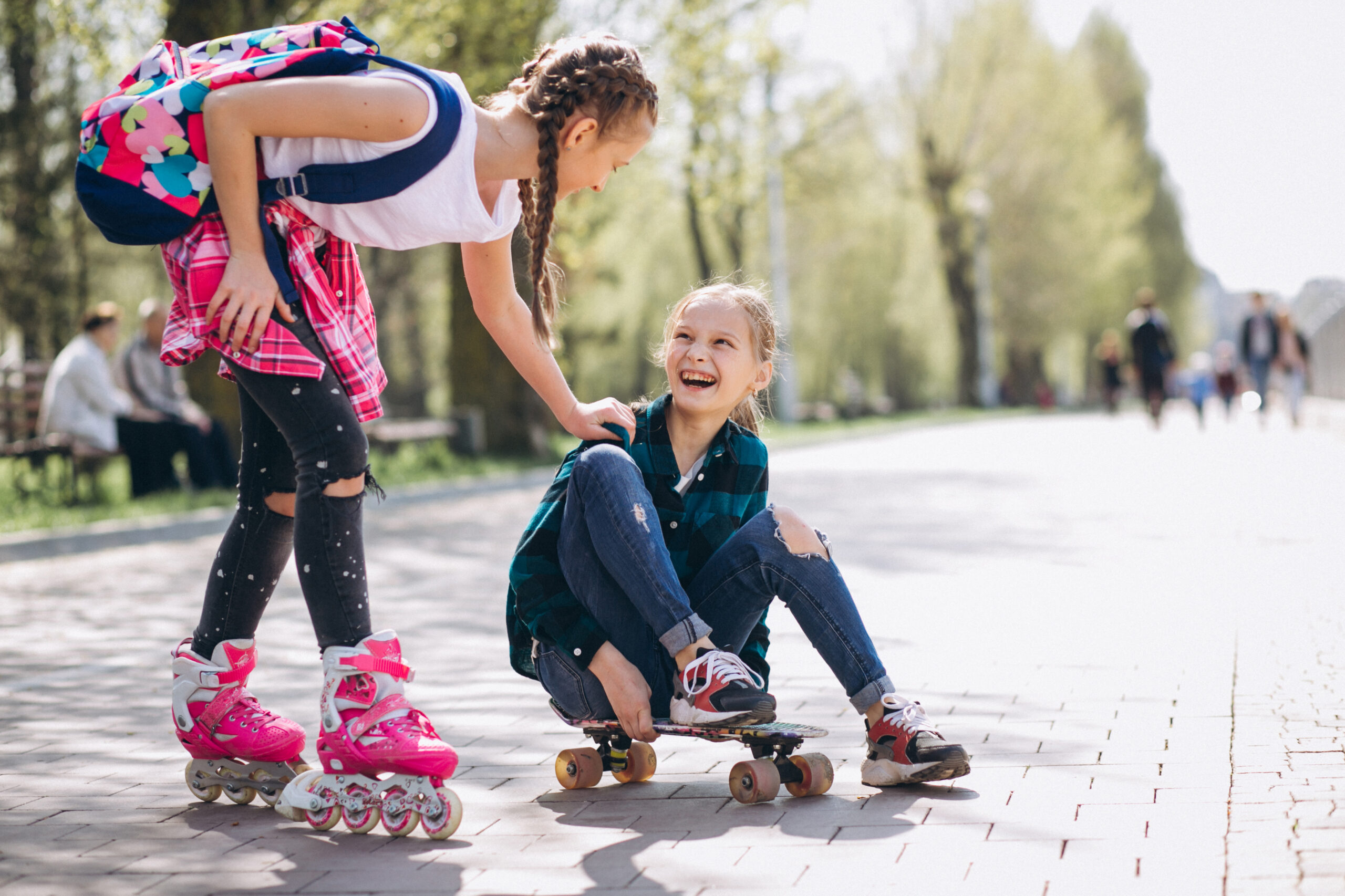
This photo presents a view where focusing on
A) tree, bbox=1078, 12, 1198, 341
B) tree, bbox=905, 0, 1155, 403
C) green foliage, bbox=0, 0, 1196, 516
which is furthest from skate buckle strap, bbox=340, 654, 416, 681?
tree, bbox=1078, 12, 1198, 341

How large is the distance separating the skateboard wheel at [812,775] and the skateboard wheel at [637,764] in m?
0.37

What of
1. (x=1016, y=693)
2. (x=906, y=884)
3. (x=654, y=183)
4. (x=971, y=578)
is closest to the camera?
(x=906, y=884)

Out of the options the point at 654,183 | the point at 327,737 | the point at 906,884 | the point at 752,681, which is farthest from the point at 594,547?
the point at 654,183

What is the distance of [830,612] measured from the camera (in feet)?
10.4

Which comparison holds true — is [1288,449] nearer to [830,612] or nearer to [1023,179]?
[830,612]

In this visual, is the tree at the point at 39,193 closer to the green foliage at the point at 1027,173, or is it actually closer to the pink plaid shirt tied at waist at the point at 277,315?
the pink plaid shirt tied at waist at the point at 277,315

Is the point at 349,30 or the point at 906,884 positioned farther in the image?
the point at 349,30

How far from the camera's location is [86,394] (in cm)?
1120

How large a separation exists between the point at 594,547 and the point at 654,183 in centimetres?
2479

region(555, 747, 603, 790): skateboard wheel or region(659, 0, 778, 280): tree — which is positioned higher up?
region(659, 0, 778, 280): tree

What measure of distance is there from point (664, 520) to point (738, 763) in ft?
1.87

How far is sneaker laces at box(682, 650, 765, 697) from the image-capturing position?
2967 millimetres

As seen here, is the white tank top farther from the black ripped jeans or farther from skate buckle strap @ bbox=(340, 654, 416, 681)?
skate buckle strap @ bbox=(340, 654, 416, 681)

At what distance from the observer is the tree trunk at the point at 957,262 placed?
135 ft
